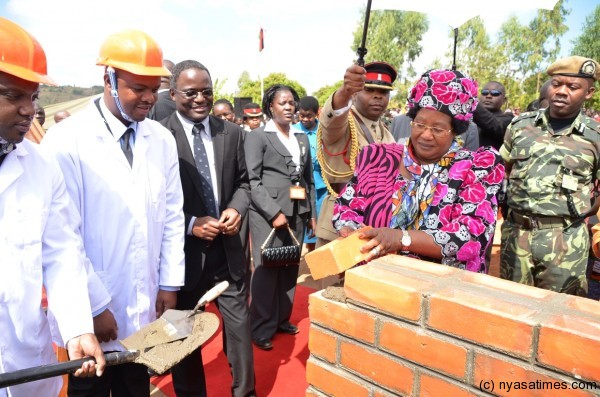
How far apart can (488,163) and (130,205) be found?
1.60 meters

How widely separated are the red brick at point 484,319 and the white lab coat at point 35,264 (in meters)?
1.32

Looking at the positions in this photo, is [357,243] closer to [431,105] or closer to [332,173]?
[431,105]

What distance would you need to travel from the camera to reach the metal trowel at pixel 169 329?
169cm

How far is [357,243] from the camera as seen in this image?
1.54 m

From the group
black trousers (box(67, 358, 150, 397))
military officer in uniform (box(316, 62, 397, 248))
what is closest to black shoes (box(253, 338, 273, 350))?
military officer in uniform (box(316, 62, 397, 248))

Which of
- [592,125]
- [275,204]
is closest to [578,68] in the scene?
[592,125]

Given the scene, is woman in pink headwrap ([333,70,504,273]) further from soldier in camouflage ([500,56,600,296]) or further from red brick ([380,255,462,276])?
soldier in camouflage ([500,56,600,296])

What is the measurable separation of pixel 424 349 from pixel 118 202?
1.48 m

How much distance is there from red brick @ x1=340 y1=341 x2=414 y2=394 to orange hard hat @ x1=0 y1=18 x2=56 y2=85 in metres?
1.37

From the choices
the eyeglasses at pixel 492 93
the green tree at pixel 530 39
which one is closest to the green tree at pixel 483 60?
the green tree at pixel 530 39

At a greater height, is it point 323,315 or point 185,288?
point 323,315

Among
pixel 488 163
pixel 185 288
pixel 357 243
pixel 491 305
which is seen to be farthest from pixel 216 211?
pixel 491 305

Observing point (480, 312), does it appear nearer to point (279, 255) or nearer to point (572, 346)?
point (572, 346)

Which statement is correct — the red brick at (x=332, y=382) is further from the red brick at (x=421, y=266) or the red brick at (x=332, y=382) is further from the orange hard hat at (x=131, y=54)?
the orange hard hat at (x=131, y=54)
